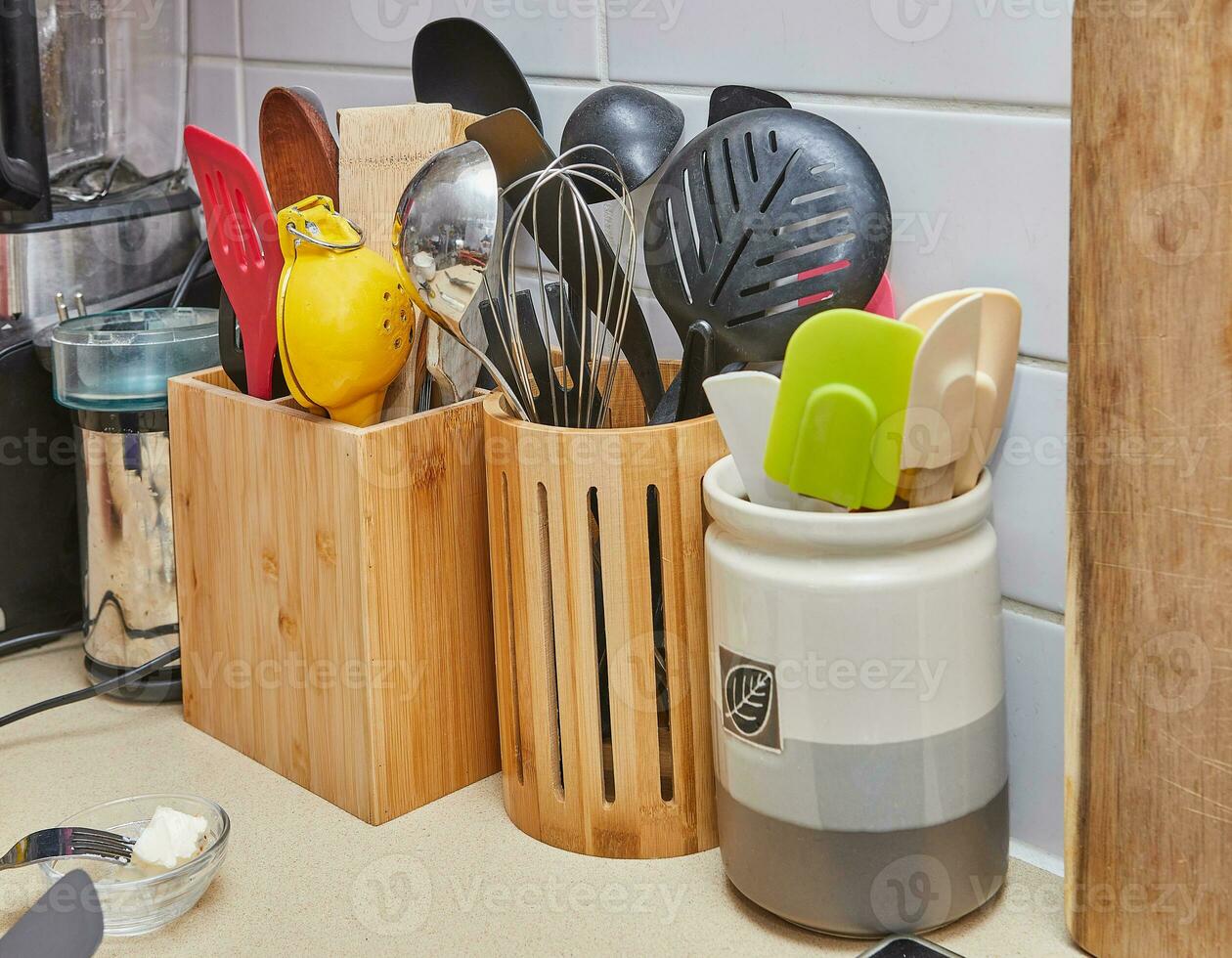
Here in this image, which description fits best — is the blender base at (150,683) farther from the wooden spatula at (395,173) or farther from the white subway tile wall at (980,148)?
the white subway tile wall at (980,148)

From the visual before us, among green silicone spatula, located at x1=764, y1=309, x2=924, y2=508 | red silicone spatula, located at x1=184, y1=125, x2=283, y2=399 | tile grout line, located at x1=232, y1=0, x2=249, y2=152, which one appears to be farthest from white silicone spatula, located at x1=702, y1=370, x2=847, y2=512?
tile grout line, located at x1=232, y1=0, x2=249, y2=152

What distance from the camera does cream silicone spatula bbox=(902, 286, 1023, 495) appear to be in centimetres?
51

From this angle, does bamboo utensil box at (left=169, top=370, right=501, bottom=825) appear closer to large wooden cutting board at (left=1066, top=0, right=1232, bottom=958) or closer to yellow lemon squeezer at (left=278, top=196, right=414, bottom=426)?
yellow lemon squeezer at (left=278, top=196, right=414, bottom=426)

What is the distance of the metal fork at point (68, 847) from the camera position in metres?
0.59

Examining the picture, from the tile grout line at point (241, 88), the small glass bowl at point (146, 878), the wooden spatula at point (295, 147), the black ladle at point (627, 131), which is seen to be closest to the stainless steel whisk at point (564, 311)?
the black ladle at point (627, 131)

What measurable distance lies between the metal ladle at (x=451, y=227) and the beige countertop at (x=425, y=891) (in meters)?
0.22

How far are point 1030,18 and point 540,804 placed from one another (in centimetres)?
40

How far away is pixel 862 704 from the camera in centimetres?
51

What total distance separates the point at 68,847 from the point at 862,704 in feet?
1.16

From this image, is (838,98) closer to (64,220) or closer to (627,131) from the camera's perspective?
(627,131)

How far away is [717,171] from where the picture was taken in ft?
1.98

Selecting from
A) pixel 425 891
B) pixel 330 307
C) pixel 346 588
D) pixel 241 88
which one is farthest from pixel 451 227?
pixel 241 88

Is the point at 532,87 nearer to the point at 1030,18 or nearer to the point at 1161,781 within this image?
the point at 1030,18

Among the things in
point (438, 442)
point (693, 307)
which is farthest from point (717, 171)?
point (438, 442)
